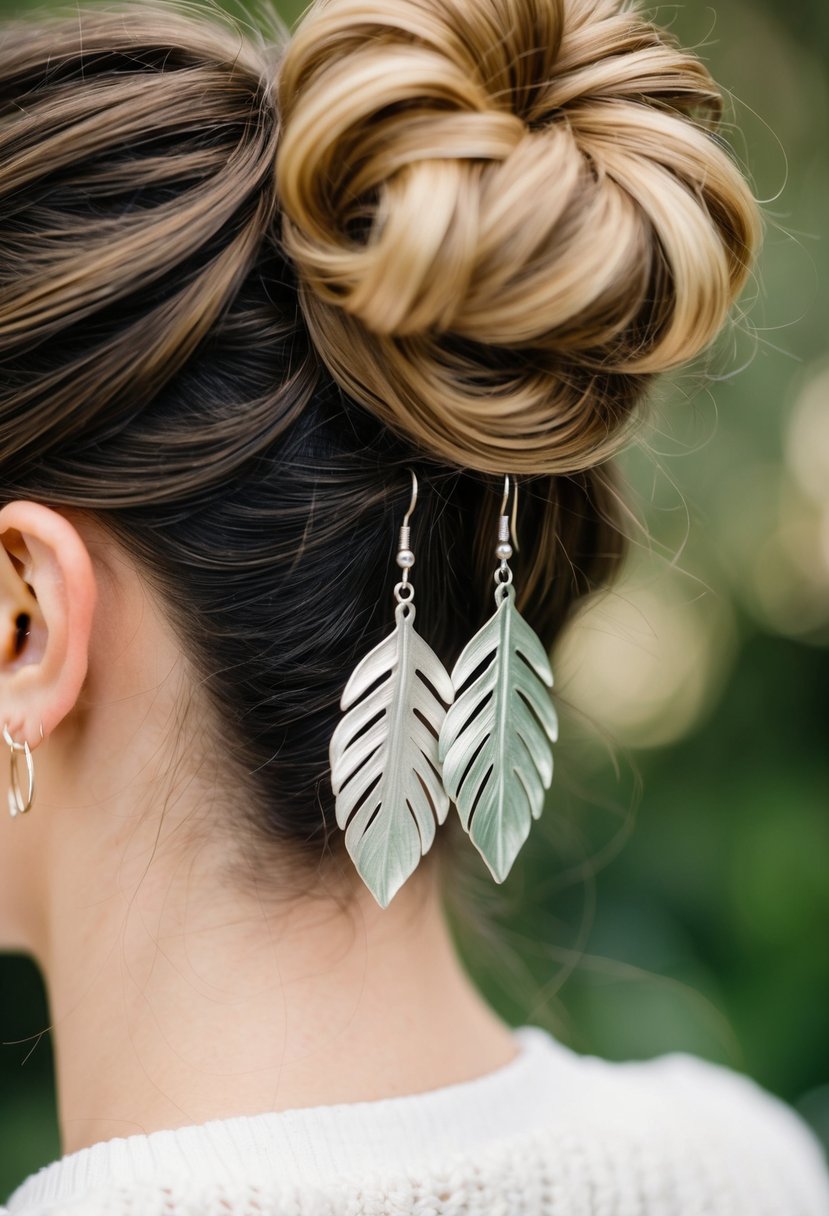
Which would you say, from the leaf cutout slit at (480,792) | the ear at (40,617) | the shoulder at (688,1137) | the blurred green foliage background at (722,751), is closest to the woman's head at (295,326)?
the ear at (40,617)

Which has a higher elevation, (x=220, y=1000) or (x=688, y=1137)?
(x=220, y=1000)

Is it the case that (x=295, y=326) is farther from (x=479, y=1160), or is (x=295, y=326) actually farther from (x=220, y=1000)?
(x=479, y=1160)

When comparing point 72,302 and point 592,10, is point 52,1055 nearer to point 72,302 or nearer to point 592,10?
point 72,302

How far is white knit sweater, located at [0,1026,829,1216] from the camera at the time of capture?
30.3 inches

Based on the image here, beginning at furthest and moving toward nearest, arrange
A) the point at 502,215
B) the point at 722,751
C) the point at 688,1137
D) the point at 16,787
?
1. the point at 722,751
2. the point at 688,1137
3. the point at 16,787
4. the point at 502,215

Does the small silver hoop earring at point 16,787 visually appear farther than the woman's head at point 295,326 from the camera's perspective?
Yes

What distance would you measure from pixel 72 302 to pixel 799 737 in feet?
4.53

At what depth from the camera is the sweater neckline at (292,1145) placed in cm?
78

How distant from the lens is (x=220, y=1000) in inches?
34.0

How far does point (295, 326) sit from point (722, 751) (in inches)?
47.5

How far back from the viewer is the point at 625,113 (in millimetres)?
771

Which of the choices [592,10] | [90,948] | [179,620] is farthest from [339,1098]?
[592,10]

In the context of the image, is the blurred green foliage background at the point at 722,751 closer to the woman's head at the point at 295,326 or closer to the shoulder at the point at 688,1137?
the shoulder at the point at 688,1137

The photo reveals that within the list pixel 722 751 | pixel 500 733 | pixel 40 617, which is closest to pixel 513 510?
pixel 500 733
